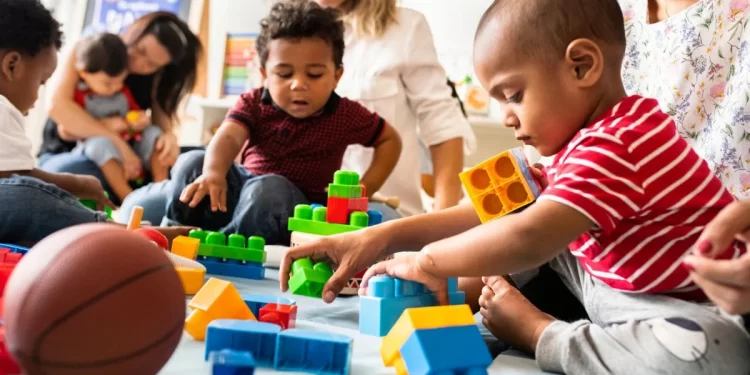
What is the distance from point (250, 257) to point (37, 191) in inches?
16.3

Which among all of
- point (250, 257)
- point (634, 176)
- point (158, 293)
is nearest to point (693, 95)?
point (634, 176)

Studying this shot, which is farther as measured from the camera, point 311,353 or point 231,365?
point 311,353

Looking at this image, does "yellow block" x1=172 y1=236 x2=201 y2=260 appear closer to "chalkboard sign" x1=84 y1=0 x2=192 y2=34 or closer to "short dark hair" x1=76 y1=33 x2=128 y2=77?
"short dark hair" x1=76 y1=33 x2=128 y2=77

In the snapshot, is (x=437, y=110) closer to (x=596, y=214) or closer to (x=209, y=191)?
(x=209, y=191)

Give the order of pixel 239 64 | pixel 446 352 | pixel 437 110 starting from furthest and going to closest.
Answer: pixel 239 64
pixel 437 110
pixel 446 352

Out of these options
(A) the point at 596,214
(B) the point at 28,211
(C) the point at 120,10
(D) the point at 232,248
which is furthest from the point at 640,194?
(C) the point at 120,10

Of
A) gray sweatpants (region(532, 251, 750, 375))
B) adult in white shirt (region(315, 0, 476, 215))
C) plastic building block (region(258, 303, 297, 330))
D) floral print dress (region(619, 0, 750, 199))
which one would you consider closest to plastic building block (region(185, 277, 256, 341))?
plastic building block (region(258, 303, 297, 330))

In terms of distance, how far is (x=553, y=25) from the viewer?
88 centimetres

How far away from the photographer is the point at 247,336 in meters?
0.79

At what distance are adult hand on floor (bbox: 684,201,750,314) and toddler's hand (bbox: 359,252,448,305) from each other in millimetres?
334

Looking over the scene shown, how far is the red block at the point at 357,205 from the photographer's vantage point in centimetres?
140

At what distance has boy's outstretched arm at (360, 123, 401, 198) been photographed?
1.97 metres

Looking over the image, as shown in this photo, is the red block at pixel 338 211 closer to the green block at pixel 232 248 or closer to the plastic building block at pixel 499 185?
the green block at pixel 232 248

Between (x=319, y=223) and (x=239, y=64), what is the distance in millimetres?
2593
